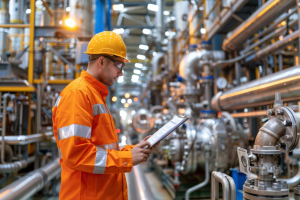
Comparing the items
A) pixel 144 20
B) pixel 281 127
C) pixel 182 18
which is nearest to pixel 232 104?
pixel 281 127

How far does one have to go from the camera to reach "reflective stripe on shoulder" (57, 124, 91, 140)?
1.29m

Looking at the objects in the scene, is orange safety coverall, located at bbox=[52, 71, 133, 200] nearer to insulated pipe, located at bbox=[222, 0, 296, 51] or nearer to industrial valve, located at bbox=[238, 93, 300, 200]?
industrial valve, located at bbox=[238, 93, 300, 200]

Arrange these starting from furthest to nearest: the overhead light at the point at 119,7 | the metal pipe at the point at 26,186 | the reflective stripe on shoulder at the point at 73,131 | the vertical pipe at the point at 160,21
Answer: the overhead light at the point at 119,7, the vertical pipe at the point at 160,21, the metal pipe at the point at 26,186, the reflective stripe on shoulder at the point at 73,131

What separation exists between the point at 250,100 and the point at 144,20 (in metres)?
11.9

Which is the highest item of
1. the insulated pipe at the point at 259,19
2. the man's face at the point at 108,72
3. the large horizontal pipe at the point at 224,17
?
the large horizontal pipe at the point at 224,17

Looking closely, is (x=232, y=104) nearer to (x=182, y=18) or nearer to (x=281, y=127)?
(x=281, y=127)

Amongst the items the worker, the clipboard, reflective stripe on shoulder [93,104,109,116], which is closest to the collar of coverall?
the worker

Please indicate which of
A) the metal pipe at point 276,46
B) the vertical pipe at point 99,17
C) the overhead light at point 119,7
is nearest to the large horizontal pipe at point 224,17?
the metal pipe at point 276,46

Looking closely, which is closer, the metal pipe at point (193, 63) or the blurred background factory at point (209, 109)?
the blurred background factory at point (209, 109)

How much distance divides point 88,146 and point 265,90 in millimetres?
1863

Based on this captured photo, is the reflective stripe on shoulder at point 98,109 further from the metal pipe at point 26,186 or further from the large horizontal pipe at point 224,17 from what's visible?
the large horizontal pipe at point 224,17

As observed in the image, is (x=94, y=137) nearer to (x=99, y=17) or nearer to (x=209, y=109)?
(x=209, y=109)

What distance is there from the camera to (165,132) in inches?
55.6

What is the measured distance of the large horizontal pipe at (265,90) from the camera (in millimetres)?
2186
